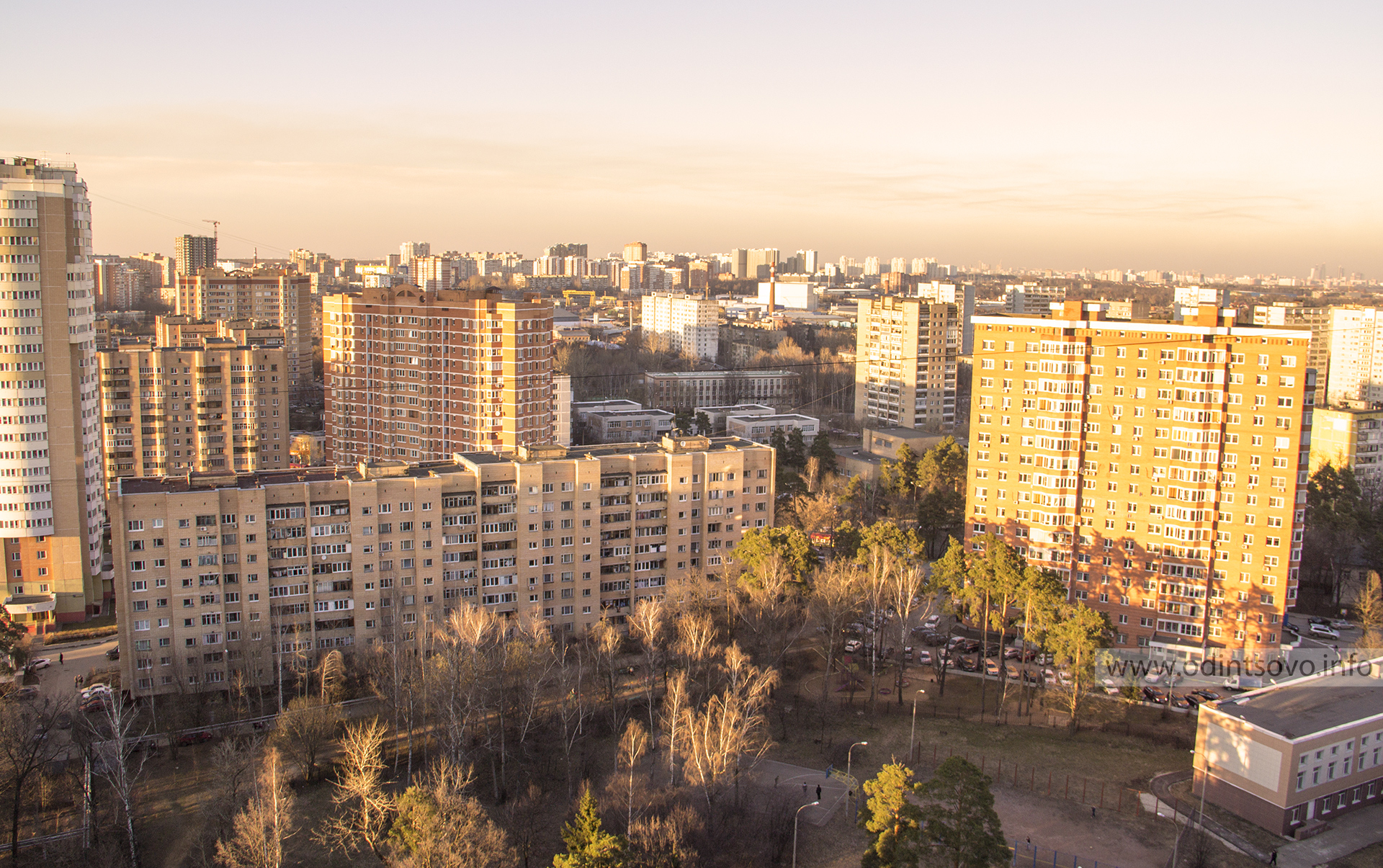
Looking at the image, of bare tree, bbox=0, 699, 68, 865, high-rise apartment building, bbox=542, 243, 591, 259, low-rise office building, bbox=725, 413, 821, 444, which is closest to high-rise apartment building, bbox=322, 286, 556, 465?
low-rise office building, bbox=725, 413, 821, 444

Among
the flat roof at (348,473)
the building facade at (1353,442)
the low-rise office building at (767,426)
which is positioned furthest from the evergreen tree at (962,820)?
the low-rise office building at (767,426)

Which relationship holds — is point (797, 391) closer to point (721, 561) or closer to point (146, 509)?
point (721, 561)

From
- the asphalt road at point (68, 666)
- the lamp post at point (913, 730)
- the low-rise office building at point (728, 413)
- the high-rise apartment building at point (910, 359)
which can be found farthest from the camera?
the low-rise office building at point (728, 413)

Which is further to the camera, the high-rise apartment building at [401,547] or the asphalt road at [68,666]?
the asphalt road at [68,666]

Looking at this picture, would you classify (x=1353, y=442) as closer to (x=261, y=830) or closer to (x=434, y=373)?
(x=434, y=373)

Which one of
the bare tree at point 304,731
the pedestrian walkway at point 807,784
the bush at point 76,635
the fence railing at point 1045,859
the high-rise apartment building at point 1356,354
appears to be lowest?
the fence railing at point 1045,859

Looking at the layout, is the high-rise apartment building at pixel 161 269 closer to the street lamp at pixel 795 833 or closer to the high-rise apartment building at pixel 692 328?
the high-rise apartment building at pixel 692 328
